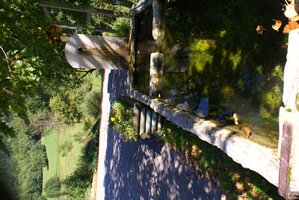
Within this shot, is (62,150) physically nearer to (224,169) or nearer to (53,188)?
(53,188)

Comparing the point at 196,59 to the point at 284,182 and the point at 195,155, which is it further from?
the point at 284,182

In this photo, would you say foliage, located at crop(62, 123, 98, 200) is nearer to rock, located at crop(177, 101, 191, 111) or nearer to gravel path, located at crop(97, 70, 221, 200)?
gravel path, located at crop(97, 70, 221, 200)

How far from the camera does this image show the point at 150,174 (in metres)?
8.45

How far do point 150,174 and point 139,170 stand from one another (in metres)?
0.81

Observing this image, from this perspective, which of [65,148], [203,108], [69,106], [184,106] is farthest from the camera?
[65,148]

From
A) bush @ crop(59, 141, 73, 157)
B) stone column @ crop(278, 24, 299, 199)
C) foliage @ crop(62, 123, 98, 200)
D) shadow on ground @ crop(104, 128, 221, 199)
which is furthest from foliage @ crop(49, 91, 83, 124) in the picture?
stone column @ crop(278, 24, 299, 199)

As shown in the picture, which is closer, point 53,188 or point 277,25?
point 277,25

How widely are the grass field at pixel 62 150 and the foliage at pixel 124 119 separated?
1774cm

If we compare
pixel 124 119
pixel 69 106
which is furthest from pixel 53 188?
pixel 124 119

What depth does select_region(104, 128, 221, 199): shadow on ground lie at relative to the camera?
6582 mm

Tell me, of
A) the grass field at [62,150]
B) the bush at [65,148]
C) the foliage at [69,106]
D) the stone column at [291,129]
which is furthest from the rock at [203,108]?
the bush at [65,148]

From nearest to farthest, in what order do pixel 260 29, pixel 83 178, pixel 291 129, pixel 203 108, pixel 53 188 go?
pixel 291 129
pixel 260 29
pixel 203 108
pixel 83 178
pixel 53 188

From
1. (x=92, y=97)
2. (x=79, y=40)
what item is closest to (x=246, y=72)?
(x=79, y=40)

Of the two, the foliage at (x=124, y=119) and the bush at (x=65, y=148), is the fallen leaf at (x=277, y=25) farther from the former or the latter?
the bush at (x=65, y=148)
